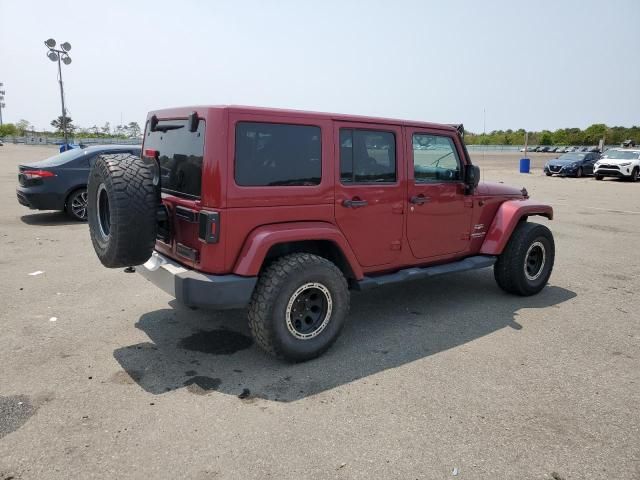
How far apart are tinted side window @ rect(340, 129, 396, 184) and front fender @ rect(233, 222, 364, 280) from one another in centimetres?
50

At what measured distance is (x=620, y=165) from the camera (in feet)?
75.0

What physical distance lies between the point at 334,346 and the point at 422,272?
47.0 inches

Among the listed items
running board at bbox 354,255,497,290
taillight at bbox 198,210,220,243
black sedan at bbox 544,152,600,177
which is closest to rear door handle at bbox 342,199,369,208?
running board at bbox 354,255,497,290

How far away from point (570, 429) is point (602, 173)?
951 inches

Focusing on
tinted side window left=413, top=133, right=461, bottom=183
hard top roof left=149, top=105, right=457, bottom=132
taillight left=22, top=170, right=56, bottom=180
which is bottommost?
taillight left=22, top=170, right=56, bottom=180

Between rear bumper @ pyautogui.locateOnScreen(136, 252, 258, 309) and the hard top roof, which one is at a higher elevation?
the hard top roof

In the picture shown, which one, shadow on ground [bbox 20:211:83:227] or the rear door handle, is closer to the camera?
the rear door handle

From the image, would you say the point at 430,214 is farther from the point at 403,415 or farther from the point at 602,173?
the point at 602,173

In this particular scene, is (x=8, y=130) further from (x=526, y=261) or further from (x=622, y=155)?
(x=526, y=261)

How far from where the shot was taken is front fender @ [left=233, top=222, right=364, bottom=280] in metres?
3.56

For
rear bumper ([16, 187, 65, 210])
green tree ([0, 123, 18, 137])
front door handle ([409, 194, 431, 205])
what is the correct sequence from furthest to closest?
green tree ([0, 123, 18, 137]) → rear bumper ([16, 187, 65, 210]) → front door handle ([409, 194, 431, 205])

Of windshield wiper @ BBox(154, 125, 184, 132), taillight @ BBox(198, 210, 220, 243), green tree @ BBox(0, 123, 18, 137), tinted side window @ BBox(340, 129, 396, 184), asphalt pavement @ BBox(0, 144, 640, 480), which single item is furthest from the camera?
green tree @ BBox(0, 123, 18, 137)

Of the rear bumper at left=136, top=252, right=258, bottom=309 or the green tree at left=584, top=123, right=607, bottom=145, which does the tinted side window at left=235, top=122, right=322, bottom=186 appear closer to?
the rear bumper at left=136, top=252, right=258, bottom=309

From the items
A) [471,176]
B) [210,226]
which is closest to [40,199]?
[210,226]
